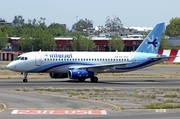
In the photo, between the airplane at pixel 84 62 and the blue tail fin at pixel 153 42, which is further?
the blue tail fin at pixel 153 42

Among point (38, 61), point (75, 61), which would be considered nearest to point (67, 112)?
point (38, 61)

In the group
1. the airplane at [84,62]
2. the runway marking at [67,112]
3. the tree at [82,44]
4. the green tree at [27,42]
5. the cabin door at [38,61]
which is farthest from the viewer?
the tree at [82,44]

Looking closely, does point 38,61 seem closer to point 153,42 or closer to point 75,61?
point 75,61

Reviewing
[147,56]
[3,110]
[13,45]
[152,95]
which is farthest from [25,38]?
[3,110]

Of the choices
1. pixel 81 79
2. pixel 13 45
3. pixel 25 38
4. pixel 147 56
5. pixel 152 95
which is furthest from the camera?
pixel 13 45

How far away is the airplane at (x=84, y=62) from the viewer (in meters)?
56.9

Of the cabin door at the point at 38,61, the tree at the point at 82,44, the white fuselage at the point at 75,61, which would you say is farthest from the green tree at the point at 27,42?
the cabin door at the point at 38,61

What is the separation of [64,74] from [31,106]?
85.7 feet

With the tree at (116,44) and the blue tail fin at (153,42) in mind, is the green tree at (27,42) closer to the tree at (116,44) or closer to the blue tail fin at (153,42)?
the tree at (116,44)

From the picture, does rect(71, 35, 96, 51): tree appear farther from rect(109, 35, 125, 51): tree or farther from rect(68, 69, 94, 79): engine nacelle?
rect(68, 69, 94, 79): engine nacelle

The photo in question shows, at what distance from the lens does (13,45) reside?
16612cm

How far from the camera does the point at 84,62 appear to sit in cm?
5928

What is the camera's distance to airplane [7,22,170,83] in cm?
5694

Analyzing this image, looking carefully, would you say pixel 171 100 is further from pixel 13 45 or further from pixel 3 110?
pixel 13 45
